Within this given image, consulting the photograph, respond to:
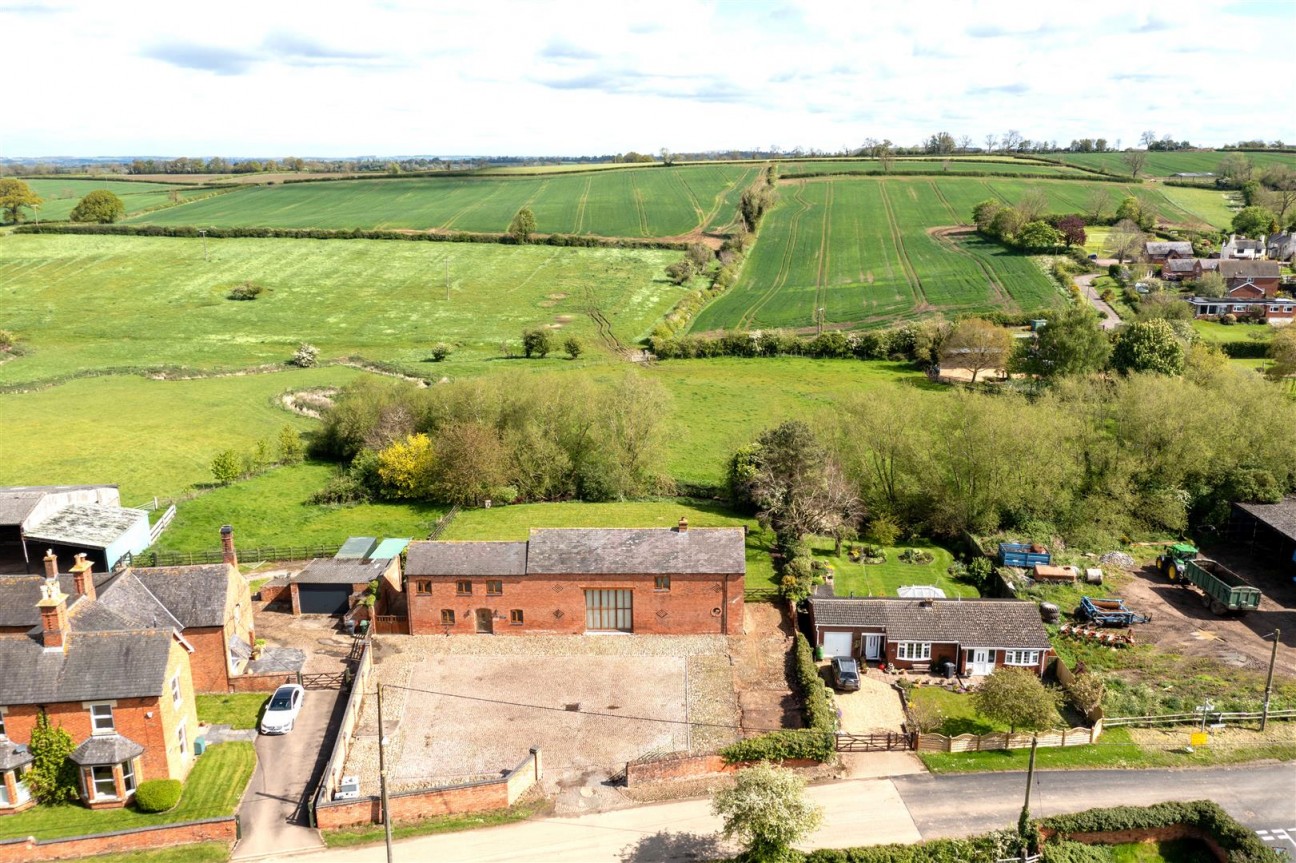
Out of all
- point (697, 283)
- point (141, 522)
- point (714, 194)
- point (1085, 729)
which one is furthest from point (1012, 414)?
point (714, 194)

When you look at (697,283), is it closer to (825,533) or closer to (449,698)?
(825,533)

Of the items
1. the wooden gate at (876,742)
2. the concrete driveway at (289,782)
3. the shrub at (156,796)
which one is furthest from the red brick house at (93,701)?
the wooden gate at (876,742)

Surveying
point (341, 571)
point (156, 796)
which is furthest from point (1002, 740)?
point (341, 571)

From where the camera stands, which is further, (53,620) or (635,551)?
(635,551)

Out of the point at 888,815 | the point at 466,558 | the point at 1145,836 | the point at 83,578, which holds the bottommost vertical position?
the point at 1145,836

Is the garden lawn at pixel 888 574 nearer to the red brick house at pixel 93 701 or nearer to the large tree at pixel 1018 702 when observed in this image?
the large tree at pixel 1018 702

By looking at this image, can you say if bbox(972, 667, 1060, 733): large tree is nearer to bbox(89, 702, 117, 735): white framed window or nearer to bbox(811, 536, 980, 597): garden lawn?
bbox(811, 536, 980, 597): garden lawn

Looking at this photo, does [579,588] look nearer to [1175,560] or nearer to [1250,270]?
[1175,560]

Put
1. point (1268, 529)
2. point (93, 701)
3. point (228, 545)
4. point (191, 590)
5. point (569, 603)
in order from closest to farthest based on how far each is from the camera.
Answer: point (93, 701), point (191, 590), point (228, 545), point (569, 603), point (1268, 529)
